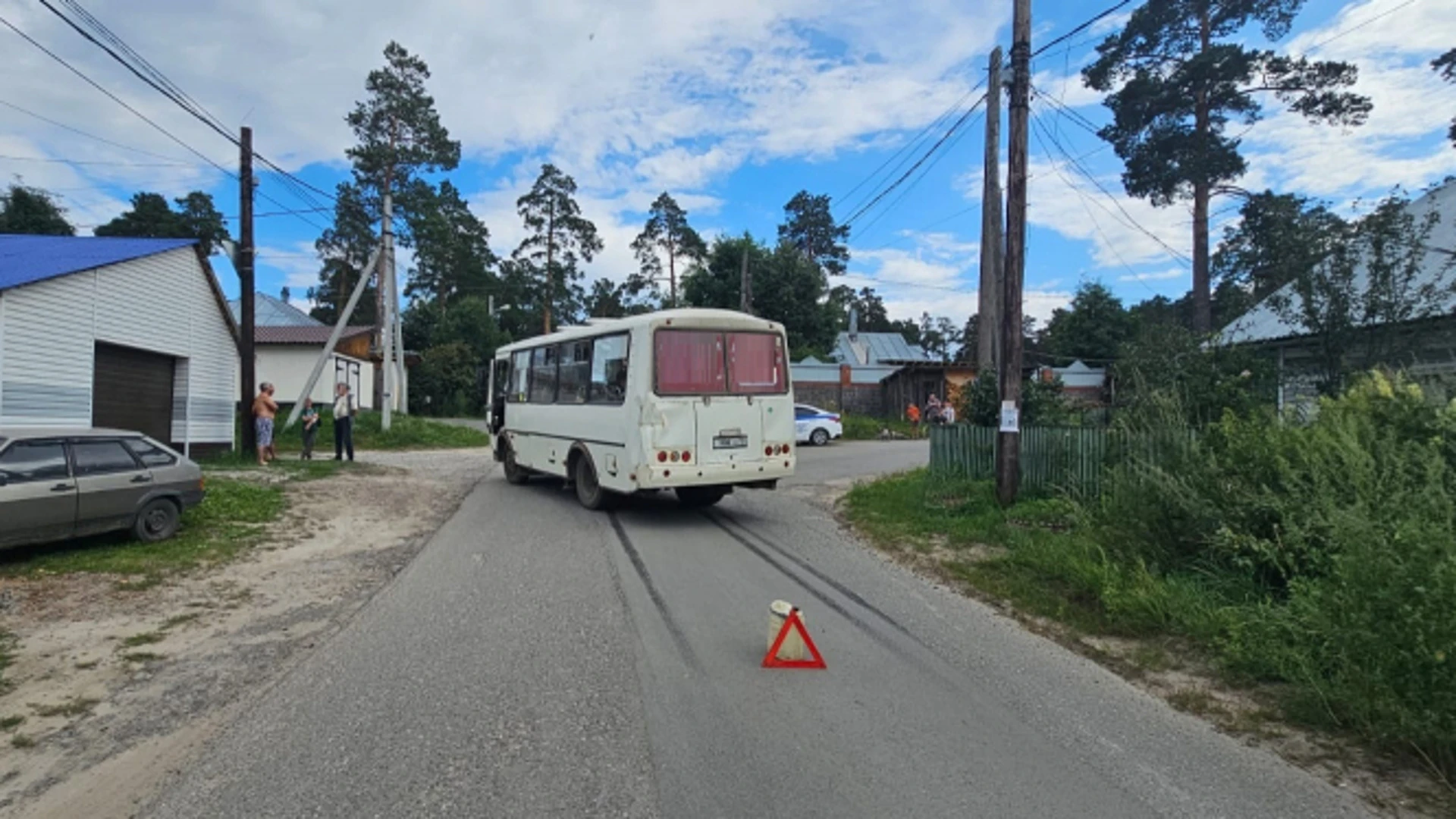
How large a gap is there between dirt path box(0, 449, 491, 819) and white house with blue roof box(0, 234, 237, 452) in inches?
264

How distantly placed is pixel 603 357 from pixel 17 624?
265 inches

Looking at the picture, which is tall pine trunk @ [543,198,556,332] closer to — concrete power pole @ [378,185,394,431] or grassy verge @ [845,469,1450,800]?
concrete power pole @ [378,185,394,431]

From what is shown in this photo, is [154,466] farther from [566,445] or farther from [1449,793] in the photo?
[1449,793]

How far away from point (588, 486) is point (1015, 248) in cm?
691

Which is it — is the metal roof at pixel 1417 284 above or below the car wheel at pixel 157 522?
above

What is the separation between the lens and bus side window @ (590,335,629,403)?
10.4 meters

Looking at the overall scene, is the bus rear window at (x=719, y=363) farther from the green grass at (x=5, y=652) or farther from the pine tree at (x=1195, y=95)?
the pine tree at (x=1195, y=95)

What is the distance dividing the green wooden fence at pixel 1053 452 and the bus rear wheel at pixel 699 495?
3.82 meters

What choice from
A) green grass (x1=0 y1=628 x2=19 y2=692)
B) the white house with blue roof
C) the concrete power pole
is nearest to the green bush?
green grass (x1=0 y1=628 x2=19 y2=692)

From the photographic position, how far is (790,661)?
4938mm

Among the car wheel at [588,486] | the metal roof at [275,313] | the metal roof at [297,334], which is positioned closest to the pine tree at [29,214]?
the metal roof at [275,313]

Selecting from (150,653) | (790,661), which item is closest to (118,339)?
(150,653)

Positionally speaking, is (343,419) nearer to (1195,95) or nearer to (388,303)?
(388,303)

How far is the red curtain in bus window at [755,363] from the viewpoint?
34.3 feet
